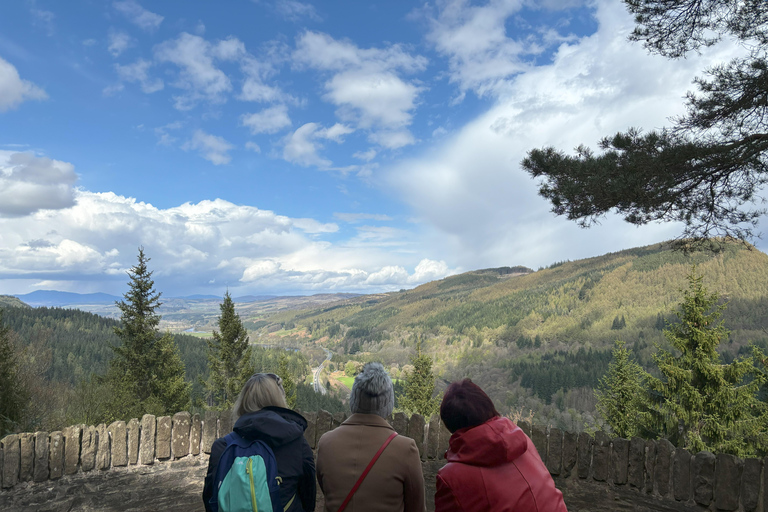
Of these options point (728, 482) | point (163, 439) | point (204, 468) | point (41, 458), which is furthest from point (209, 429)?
point (728, 482)

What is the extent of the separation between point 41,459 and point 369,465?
16.3 ft

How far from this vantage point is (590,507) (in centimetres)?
449

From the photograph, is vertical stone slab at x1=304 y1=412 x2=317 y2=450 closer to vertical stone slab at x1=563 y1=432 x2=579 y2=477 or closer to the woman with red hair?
vertical stone slab at x1=563 y1=432 x2=579 y2=477

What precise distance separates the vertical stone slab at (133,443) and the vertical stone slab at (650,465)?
6148mm

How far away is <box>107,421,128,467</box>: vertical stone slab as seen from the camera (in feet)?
17.2

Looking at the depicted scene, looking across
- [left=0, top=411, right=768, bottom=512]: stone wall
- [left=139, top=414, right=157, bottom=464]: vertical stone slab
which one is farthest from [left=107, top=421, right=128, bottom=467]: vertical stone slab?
[left=139, top=414, right=157, bottom=464]: vertical stone slab

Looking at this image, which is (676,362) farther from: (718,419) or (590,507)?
(590,507)

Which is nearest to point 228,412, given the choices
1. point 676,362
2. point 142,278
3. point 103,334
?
point 676,362

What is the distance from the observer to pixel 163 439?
17.8ft

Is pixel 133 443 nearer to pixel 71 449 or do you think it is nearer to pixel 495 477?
pixel 71 449

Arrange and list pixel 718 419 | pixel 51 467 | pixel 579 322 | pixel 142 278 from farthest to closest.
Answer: pixel 579 322, pixel 142 278, pixel 718 419, pixel 51 467

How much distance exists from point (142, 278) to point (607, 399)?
77.6 feet

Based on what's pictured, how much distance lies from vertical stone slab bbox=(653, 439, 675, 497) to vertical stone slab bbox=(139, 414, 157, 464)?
19.9ft

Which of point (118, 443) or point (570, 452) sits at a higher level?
point (118, 443)
